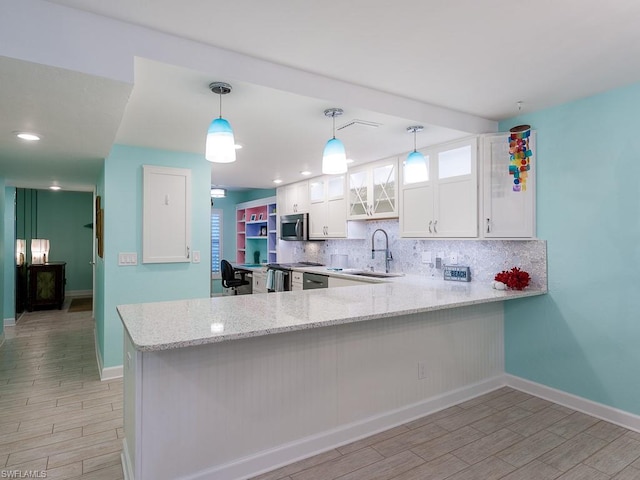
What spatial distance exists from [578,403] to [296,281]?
344 cm

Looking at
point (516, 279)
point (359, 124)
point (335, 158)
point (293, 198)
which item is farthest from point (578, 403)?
point (293, 198)

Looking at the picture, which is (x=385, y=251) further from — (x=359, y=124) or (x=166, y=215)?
(x=166, y=215)

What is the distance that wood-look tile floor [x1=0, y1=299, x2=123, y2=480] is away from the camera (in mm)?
2195

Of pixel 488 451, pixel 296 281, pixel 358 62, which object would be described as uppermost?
pixel 358 62

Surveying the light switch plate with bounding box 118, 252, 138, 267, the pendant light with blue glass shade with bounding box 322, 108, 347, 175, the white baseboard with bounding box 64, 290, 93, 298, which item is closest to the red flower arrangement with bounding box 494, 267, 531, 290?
the pendant light with blue glass shade with bounding box 322, 108, 347, 175

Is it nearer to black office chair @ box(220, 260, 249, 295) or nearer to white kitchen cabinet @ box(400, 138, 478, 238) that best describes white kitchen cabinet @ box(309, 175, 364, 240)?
white kitchen cabinet @ box(400, 138, 478, 238)

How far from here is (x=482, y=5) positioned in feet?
5.70

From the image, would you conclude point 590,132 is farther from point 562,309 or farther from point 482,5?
point 482,5

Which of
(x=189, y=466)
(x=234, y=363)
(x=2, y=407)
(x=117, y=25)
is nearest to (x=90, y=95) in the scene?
(x=117, y=25)

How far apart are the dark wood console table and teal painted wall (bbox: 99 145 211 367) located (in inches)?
163

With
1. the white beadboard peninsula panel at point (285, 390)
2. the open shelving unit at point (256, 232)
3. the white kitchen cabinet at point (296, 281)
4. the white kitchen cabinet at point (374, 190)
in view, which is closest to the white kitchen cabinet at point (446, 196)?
the white kitchen cabinet at point (374, 190)

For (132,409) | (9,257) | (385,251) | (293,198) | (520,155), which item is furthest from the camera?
(293,198)

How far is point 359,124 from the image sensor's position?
300 centimetres

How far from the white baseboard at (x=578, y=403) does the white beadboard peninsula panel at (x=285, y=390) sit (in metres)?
0.63
